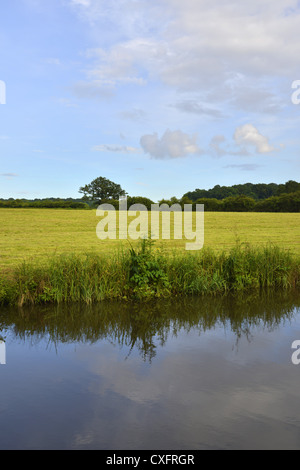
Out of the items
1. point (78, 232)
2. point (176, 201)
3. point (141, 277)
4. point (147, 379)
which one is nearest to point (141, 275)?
point (141, 277)

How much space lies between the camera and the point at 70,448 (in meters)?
4.66

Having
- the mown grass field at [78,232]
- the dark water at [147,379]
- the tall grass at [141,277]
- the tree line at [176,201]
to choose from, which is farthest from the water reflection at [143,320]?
the tree line at [176,201]

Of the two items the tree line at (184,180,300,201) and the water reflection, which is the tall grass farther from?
the tree line at (184,180,300,201)

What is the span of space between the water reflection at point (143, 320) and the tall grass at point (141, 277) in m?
0.44

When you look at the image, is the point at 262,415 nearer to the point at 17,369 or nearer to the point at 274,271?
the point at 17,369

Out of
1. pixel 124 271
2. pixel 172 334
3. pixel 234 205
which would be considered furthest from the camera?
pixel 234 205

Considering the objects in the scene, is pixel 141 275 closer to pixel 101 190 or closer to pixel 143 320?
pixel 143 320

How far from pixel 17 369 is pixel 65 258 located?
5.01 m

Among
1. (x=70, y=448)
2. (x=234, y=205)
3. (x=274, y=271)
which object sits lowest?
(x=70, y=448)

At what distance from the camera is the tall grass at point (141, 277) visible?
10.8 metres

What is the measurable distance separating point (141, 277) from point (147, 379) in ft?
16.5

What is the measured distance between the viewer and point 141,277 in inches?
445

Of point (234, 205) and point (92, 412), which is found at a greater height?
point (234, 205)
